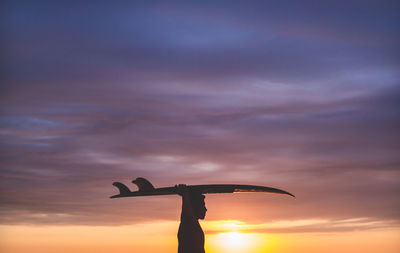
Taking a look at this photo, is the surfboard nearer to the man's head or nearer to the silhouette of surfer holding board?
the silhouette of surfer holding board

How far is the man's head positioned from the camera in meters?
25.2

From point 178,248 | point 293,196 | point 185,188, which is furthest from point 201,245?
point 293,196

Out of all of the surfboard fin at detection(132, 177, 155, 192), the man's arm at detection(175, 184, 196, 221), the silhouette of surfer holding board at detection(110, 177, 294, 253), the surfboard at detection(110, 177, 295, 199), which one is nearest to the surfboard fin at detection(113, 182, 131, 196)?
the surfboard at detection(110, 177, 295, 199)

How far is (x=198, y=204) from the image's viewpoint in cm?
2534

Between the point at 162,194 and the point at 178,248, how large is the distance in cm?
248

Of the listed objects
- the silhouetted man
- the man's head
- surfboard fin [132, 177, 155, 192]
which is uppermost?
surfboard fin [132, 177, 155, 192]

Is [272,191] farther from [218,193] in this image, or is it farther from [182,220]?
[182,220]

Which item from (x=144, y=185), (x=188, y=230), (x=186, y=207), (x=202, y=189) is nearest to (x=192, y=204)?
(x=186, y=207)

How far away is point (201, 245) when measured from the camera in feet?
80.9

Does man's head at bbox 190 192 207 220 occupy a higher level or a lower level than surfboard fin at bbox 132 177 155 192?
lower

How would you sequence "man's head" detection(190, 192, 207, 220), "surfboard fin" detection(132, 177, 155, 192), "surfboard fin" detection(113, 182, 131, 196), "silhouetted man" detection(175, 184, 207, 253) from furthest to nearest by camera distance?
1. "surfboard fin" detection(113, 182, 131, 196)
2. "surfboard fin" detection(132, 177, 155, 192)
3. "man's head" detection(190, 192, 207, 220)
4. "silhouetted man" detection(175, 184, 207, 253)

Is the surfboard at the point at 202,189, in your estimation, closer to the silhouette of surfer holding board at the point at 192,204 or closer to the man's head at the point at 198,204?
the silhouette of surfer holding board at the point at 192,204

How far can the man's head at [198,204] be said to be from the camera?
25.2m

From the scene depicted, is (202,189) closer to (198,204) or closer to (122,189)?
(198,204)
